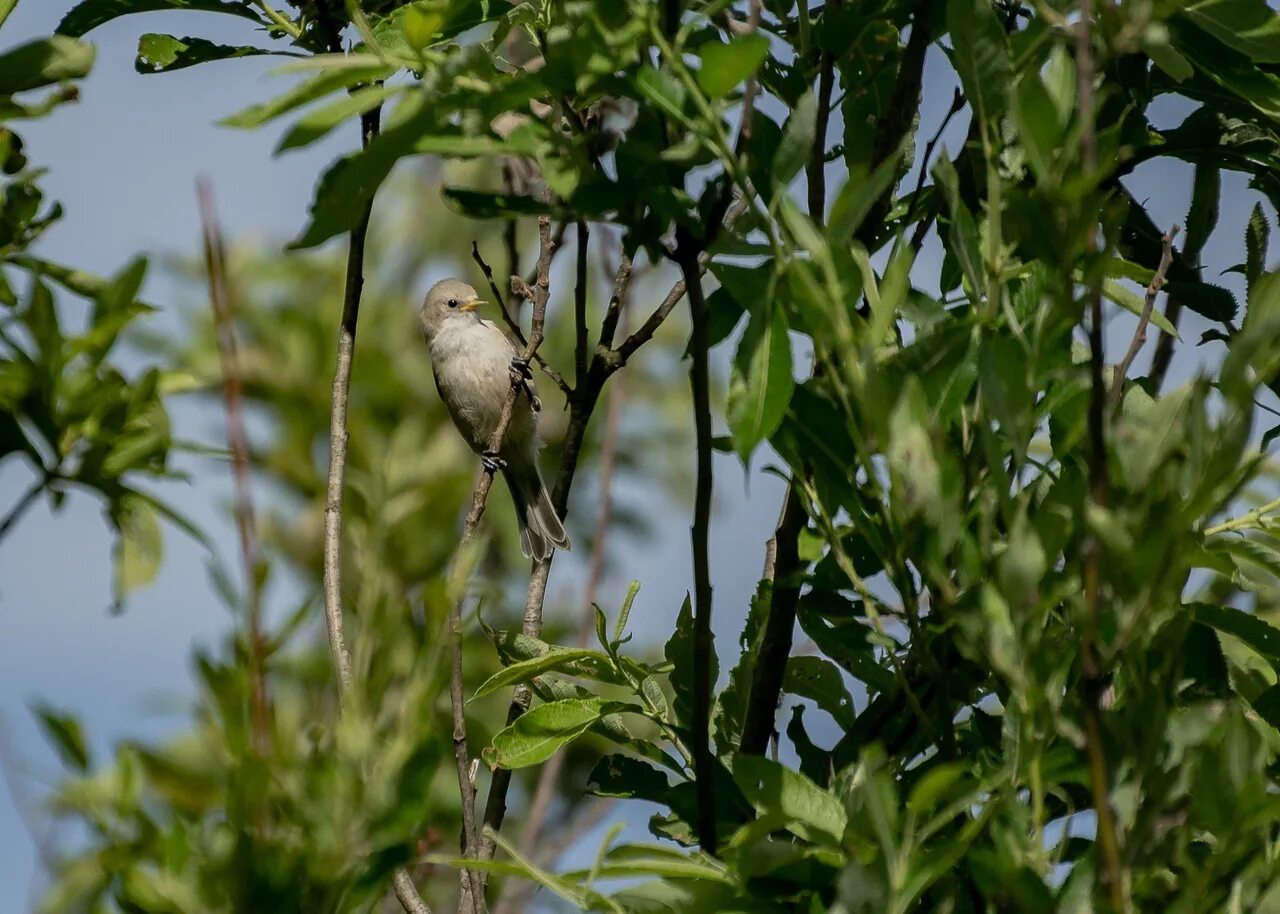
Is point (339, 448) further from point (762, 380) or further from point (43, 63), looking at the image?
point (762, 380)

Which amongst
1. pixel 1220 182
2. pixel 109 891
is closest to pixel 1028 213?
pixel 109 891

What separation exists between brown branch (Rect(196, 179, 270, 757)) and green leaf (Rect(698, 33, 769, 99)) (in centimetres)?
51

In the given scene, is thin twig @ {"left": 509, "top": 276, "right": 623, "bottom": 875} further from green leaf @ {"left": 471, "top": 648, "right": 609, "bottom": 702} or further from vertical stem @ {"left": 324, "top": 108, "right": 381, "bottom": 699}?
green leaf @ {"left": 471, "top": 648, "right": 609, "bottom": 702}

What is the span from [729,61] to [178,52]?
1.90 metres

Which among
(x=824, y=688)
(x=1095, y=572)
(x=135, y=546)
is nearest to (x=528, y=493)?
(x=824, y=688)

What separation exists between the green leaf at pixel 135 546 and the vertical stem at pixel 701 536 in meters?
0.62

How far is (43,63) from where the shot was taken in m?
1.71

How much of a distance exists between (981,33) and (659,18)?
33cm

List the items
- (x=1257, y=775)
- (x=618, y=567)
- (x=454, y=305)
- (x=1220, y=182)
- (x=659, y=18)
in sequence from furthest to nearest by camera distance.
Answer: (x=618, y=567)
(x=454, y=305)
(x=1220, y=182)
(x=659, y=18)
(x=1257, y=775)

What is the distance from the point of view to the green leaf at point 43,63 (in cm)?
170

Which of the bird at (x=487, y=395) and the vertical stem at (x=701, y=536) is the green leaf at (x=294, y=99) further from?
the bird at (x=487, y=395)

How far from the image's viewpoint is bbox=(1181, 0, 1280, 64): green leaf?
1754mm

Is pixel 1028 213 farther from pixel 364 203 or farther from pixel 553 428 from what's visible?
pixel 553 428

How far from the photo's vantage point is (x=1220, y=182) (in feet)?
8.43
